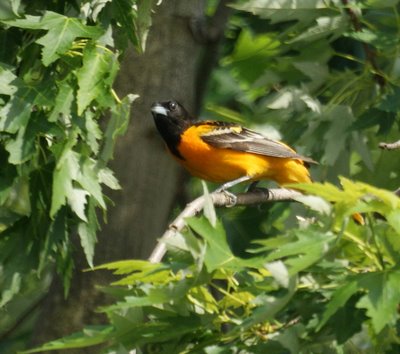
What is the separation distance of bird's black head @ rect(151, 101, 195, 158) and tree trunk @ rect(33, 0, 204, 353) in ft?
0.26

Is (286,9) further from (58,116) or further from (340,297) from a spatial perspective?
(340,297)

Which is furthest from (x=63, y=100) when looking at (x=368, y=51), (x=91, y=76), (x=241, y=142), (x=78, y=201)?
(x=241, y=142)

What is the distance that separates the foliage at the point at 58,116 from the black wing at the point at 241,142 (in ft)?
4.85

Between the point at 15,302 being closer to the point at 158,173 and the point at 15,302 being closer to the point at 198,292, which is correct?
the point at 158,173

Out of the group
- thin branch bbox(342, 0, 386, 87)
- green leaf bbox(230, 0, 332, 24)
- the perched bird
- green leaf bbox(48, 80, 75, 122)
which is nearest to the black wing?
the perched bird

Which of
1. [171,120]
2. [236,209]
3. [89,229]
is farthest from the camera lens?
[236,209]

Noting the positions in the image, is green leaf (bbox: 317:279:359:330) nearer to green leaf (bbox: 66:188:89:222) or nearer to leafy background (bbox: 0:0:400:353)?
leafy background (bbox: 0:0:400:353)

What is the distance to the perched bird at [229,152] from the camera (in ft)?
19.9

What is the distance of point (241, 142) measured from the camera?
6152 millimetres

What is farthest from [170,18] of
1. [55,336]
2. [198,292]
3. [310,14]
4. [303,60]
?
[198,292]

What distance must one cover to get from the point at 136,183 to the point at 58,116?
3.37ft

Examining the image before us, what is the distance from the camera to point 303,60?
6.17 meters

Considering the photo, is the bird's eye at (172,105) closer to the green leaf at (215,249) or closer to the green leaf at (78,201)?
the green leaf at (78,201)

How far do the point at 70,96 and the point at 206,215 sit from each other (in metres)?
1.26
